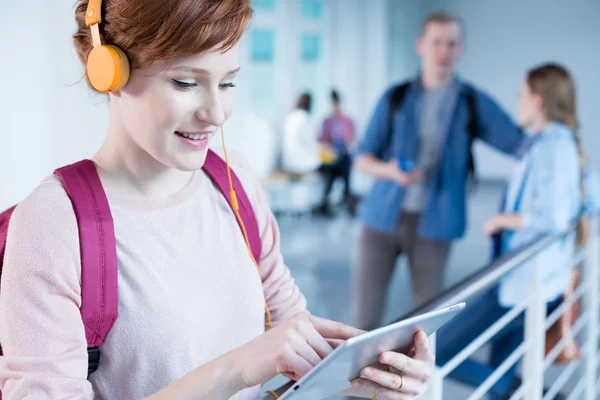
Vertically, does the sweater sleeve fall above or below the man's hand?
above

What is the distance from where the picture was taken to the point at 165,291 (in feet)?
2.75

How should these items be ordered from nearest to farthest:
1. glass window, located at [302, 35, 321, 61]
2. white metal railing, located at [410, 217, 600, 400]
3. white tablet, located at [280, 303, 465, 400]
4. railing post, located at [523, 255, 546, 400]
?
white tablet, located at [280, 303, 465, 400] → white metal railing, located at [410, 217, 600, 400] → railing post, located at [523, 255, 546, 400] → glass window, located at [302, 35, 321, 61]

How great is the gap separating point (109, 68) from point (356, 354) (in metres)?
0.41

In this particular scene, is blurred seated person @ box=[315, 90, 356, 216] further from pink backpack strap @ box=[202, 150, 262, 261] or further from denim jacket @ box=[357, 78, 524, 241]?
pink backpack strap @ box=[202, 150, 262, 261]

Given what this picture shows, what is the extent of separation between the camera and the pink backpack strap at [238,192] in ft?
3.16

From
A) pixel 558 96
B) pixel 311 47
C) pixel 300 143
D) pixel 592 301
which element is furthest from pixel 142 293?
pixel 311 47

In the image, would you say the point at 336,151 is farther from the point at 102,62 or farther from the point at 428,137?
the point at 102,62

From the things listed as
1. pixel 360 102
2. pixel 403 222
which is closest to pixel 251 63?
pixel 360 102

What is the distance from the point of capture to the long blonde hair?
2588 mm

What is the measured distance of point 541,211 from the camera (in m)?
2.42

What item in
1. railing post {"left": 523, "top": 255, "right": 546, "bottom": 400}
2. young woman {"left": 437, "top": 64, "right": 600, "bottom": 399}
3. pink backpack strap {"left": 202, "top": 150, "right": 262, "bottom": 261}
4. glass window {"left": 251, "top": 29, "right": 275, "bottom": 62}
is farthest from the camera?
glass window {"left": 251, "top": 29, "right": 275, "bottom": 62}

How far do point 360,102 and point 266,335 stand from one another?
9.14 metres

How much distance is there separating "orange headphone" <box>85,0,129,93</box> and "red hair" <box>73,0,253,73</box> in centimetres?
1

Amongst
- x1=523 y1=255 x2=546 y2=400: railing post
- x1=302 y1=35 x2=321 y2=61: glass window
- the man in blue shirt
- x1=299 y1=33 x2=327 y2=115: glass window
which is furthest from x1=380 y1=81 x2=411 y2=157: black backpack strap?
x1=302 y1=35 x2=321 y2=61: glass window
